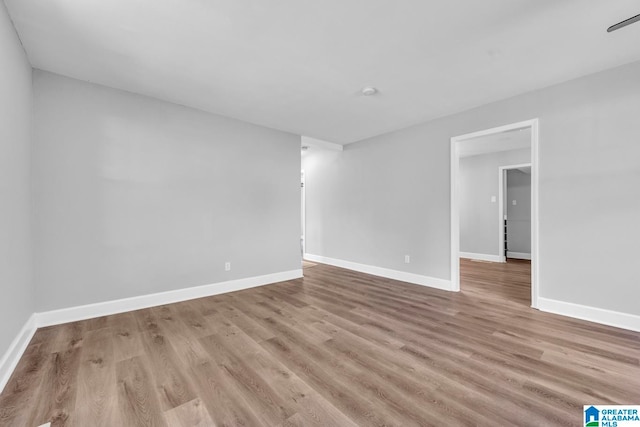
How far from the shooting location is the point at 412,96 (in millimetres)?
3352

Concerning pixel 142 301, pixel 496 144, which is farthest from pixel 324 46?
pixel 496 144

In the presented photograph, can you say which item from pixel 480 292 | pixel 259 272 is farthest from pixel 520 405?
pixel 259 272

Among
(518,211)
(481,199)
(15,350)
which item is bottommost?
(15,350)

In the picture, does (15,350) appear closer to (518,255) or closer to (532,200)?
(532,200)

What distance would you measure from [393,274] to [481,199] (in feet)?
12.2

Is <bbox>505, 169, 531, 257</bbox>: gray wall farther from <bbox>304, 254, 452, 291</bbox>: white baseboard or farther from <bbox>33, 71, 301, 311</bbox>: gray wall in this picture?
<bbox>33, 71, 301, 311</bbox>: gray wall

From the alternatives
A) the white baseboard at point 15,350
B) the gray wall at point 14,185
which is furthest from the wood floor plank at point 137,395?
the gray wall at point 14,185

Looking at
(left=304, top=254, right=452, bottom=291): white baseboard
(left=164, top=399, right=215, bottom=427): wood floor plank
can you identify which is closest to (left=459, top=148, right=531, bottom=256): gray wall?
(left=304, top=254, right=452, bottom=291): white baseboard

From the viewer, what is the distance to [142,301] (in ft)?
10.7

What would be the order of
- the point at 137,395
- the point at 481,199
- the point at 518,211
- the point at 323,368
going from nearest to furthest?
the point at 137,395
the point at 323,368
the point at 481,199
the point at 518,211

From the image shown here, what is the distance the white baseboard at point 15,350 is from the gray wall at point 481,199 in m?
7.83

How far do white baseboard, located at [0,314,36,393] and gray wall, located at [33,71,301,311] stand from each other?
302 millimetres

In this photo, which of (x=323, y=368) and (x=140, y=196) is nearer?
(x=323, y=368)

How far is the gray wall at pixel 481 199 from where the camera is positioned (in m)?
6.40
